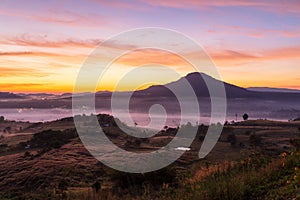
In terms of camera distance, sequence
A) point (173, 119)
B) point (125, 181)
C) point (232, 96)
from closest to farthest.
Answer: point (125, 181) < point (173, 119) < point (232, 96)

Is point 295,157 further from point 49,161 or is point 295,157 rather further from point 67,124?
point 67,124

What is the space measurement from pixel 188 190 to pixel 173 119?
7827 centimetres

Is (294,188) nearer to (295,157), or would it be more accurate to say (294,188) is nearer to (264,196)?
(264,196)

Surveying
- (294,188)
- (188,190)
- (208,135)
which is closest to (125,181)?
(188,190)

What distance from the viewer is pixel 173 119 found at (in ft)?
289

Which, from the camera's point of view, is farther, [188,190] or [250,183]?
[188,190]

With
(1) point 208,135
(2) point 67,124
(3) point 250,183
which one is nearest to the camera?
(3) point 250,183

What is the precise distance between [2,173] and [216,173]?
2523 cm

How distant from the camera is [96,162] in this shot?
3334cm

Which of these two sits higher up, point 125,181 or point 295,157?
point 295,157

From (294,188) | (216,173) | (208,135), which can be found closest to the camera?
(294,188)

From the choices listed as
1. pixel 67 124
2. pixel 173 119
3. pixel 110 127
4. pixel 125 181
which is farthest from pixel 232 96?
pixel 125 181

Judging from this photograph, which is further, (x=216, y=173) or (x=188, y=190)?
(x=216, y=173)

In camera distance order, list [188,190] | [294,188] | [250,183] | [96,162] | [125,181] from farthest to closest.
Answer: [96,162] → [125,181] → [188,190] → [250,183] → [294,188]
